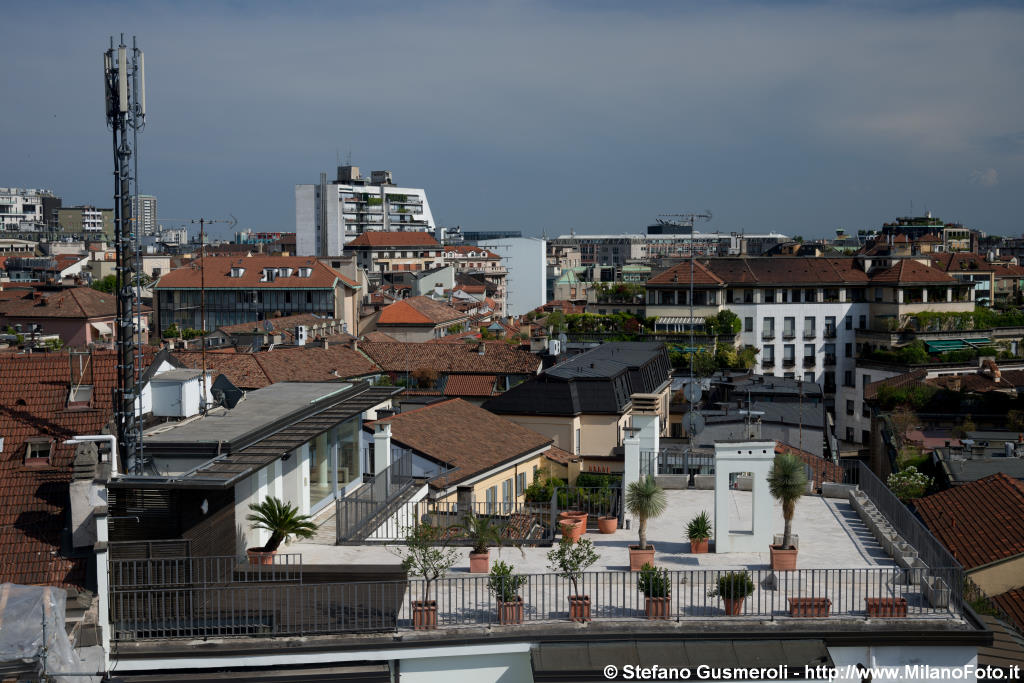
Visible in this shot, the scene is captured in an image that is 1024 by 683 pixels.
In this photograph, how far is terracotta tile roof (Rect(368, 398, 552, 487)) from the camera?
78.9 feet

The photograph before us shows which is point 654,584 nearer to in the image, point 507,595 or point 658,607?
point 658,607

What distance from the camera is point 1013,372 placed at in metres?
53.6

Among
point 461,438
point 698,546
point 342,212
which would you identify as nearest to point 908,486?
point 461,438

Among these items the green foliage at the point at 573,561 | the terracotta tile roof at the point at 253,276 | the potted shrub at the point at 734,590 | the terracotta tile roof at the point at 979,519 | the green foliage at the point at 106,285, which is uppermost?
the terracotta tile roof at the point at 253,276

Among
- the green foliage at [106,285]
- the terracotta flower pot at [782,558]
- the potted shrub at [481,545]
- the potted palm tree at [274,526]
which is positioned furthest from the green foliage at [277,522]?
the green foliage at [106,285]

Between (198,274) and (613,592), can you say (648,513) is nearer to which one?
(613,592)

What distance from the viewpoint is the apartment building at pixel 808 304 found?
7131 centimetres

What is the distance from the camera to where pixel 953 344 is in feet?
210

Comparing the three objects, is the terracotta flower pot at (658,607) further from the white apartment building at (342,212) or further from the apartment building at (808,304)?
the white apartment building at (342,212)

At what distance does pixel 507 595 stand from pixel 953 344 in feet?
189

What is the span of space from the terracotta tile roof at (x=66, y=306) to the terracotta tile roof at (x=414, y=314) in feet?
57.5

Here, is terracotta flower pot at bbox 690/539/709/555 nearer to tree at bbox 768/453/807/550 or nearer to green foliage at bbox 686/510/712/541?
green foliage at bbox 686/510/712/541

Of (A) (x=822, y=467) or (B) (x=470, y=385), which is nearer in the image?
(A) (x=822, y=467)

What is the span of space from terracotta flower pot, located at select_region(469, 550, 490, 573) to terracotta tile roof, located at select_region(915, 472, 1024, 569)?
32.2 ft
